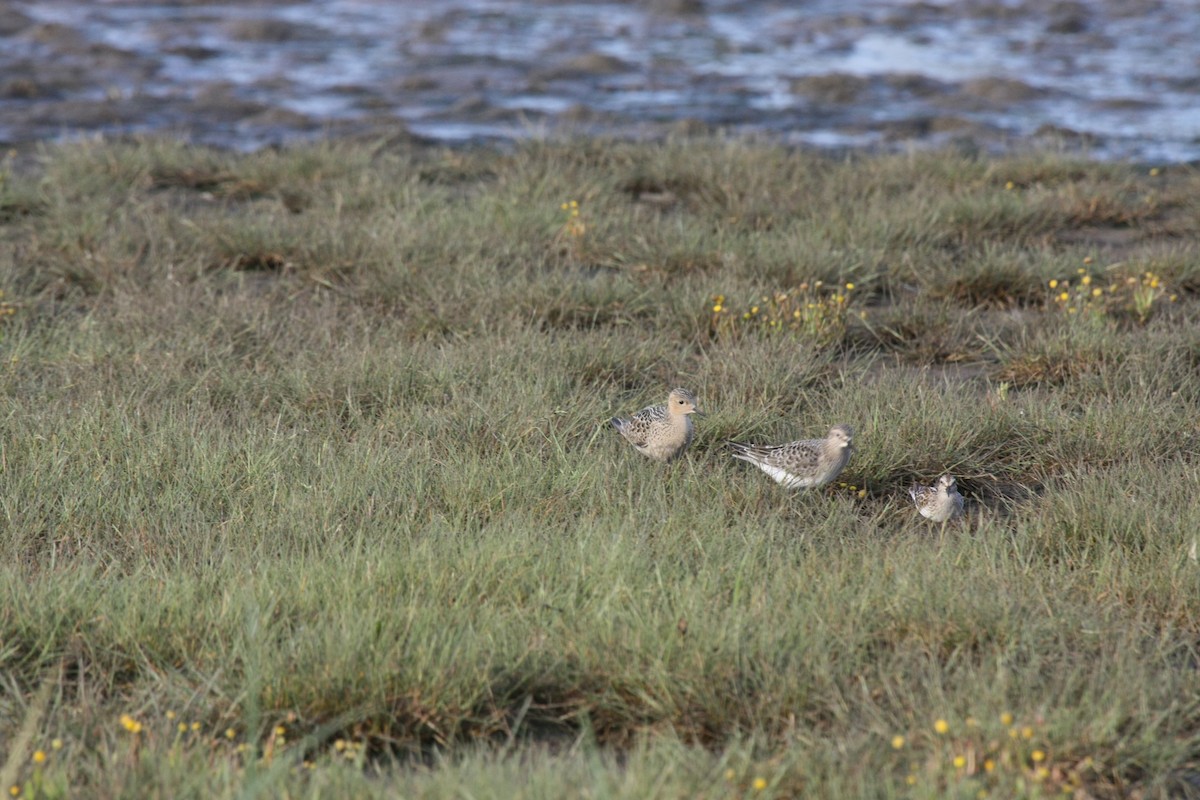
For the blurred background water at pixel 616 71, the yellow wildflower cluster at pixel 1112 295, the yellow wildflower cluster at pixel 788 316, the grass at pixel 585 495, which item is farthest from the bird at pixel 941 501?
the blurred background water at pixel 616 71

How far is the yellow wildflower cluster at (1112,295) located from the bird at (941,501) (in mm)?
2071

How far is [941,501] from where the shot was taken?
16.3 ft

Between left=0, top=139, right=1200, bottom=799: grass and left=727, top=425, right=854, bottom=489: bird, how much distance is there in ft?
0.36

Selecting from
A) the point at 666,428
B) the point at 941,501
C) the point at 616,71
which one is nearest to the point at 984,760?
the point at 941,501

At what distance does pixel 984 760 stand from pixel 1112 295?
179 inches

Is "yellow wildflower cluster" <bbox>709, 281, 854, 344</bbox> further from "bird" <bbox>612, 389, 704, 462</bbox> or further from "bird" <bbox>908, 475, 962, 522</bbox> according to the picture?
"bird" <bbox>908, 475, 962, 522</bbox>

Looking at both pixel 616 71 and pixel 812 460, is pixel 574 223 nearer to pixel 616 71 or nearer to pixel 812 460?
pixel 812 460

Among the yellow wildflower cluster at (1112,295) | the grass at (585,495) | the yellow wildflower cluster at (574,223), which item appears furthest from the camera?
the yellow wildflower cluster at (574,223)

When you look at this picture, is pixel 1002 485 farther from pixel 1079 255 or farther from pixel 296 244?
pixel 296 244

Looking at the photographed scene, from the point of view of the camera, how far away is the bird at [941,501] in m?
4.95

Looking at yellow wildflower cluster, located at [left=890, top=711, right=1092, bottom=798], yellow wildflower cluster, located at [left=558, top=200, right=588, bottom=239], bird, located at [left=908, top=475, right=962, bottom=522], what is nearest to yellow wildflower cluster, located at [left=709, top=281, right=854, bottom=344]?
yellow wildflower cluster, located at [left=558, top=200, right=588, bottom=239]

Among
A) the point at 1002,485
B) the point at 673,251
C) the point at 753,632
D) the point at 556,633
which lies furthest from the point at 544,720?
the point at 673,251

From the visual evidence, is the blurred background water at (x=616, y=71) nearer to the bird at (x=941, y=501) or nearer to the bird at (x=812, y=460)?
the bird at (x=812, y=460)

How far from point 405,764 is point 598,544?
107cm
